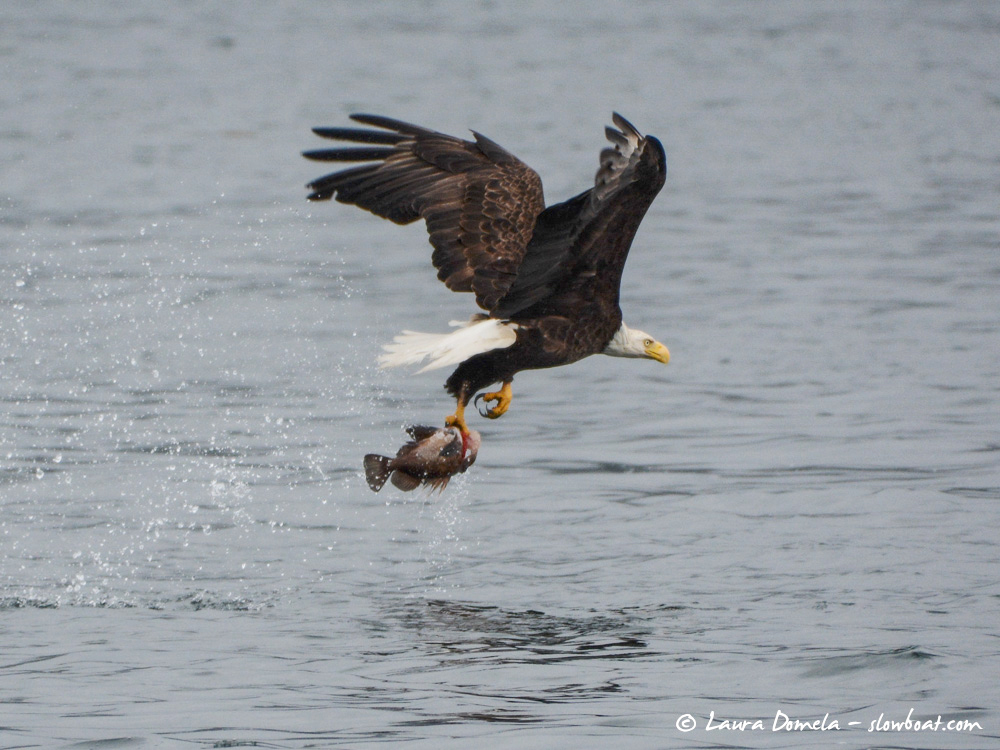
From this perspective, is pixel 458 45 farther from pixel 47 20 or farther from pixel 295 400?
pixel 295 400

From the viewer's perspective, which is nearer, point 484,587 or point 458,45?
point 484,587

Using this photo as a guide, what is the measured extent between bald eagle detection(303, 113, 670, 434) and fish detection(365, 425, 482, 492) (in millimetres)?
95

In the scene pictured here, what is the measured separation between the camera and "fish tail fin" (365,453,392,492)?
20.1ft

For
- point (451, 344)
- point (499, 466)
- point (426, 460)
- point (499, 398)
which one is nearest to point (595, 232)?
point (451, 344)

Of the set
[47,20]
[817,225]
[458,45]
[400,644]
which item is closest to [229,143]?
[817,225]

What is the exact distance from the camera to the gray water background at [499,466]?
5691 mm

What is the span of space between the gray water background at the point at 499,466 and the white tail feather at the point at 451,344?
0.94 m

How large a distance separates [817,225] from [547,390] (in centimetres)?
551

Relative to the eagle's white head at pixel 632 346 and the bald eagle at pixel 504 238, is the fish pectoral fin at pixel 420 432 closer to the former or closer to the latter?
the bald eagle at pixel 504 238

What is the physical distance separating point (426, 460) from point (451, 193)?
59.6 inches

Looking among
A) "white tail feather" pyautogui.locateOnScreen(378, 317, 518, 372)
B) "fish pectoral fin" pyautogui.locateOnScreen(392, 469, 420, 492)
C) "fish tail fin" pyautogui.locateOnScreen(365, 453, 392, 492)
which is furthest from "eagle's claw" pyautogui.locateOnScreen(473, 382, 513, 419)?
"fish tail fin" pyautogui.locateOnScreen(365, 453, 392, 492)

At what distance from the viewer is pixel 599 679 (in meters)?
5.80

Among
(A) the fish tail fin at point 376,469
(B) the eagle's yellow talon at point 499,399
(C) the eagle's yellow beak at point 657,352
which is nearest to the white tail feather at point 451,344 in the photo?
(B) the eagle's yellow talon at point 499,399

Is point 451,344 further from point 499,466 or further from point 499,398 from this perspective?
point 499,466
